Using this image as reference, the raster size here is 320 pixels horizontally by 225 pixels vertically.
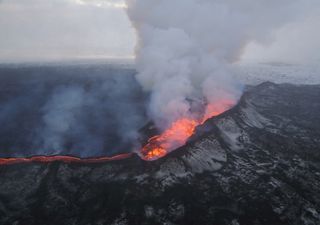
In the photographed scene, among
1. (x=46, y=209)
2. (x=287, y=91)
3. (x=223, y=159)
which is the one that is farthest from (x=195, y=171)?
(x=287, y=91)

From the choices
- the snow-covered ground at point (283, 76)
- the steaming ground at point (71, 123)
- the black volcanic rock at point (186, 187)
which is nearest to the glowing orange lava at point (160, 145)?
the black volcanic rock at point (186, 187)

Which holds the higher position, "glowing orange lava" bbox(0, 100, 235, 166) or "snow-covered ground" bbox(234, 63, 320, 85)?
"glowing orange lava" bbox(0, 100, 235, 166)

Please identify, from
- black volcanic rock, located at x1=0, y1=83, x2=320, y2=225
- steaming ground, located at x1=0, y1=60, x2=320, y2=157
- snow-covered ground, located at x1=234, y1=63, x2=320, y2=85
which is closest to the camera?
black volcanic rock, located at x1=0, y1=83, x2=320, y2=225

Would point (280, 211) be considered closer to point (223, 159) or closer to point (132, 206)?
point (223, 159)

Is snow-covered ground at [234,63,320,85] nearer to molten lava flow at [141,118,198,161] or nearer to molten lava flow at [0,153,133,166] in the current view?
molten lava flow at [141,118,198,161]

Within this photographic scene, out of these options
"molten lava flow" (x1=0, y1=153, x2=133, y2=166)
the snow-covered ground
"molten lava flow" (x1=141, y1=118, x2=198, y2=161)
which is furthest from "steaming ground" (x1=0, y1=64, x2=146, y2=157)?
the snow-covered ground

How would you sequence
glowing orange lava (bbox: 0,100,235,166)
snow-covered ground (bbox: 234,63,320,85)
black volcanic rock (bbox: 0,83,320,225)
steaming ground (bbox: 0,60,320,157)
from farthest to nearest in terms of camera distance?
1. snow-covered ground (bbox: 234,63,320,85)
2. steaming ground (bbox: 0,60,320,157)
3. glowing orange lava (bbox: 0,100,235,166)
4. black volcanic rock (bbox: 0,83,320,225)
